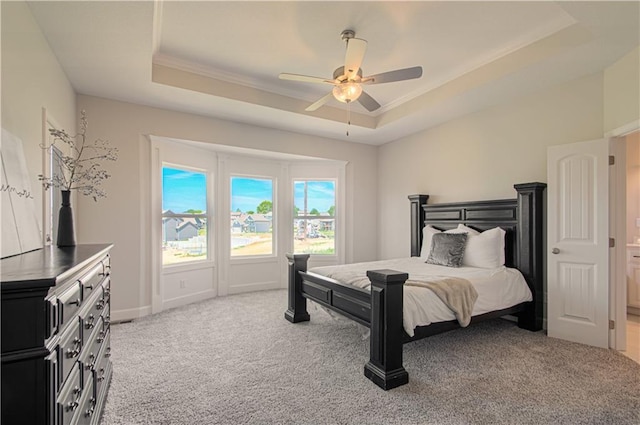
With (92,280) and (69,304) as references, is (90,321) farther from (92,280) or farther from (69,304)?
(69,304)

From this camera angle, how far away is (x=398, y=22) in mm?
2789

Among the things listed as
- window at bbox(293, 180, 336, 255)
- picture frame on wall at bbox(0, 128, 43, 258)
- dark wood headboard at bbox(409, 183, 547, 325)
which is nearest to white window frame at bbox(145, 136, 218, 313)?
window at bbox(293, 180, 336, 255)

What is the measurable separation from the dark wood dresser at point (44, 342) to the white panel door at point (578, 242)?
159 inches

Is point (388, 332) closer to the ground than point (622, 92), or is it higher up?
closer to the ground

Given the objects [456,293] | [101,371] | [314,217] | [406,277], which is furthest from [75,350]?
[314,217]

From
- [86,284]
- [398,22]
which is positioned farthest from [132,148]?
[398,22]

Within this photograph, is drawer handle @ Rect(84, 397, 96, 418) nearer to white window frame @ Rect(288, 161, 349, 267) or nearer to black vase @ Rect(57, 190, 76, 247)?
black vase @ Rect(57, 190, 76, 247)

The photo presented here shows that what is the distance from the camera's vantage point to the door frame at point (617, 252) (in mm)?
3008

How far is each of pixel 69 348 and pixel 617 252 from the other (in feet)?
13.9

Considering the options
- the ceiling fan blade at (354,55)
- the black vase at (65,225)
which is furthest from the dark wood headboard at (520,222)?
the black vase at (65,225)

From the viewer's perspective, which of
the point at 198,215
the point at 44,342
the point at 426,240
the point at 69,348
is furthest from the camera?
the point at 198,215

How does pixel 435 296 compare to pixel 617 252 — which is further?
pixel 617 252

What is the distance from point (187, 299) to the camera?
15.2 ft

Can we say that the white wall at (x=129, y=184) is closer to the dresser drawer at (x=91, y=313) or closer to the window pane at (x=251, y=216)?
the window pane at (x=251, y=216)
